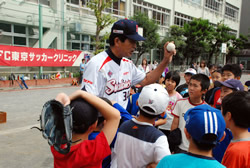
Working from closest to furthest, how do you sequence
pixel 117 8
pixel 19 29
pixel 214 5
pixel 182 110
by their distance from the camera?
pixel 182 110
pixel 19 29
pixel 117 8
pixel 214 5

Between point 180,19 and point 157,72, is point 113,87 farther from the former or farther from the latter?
point 180,19

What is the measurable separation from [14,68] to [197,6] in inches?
1153

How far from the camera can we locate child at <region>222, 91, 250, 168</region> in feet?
5.32

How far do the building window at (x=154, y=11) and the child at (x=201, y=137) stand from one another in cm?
2341

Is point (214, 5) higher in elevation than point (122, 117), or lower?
higher

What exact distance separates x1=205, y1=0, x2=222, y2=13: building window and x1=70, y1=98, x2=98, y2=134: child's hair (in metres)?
39.6

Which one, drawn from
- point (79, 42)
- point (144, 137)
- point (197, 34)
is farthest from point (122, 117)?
point (197, 34)

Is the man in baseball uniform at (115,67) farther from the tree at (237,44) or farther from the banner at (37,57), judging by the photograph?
the tree at (237,44)

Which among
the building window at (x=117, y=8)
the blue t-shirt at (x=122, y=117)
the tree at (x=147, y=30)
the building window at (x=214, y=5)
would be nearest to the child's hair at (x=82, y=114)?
the blue t-shirt at (x=122, y=117)

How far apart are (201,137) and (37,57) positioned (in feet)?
46.2

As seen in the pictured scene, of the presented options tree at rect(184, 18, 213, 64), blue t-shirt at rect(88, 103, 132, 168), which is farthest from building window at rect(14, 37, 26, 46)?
tree at rect(184, 18, 213, 64)

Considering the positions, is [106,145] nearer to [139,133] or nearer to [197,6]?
[139,133]

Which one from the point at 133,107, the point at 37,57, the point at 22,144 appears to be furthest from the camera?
the point at 37,57

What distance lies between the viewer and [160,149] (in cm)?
163
